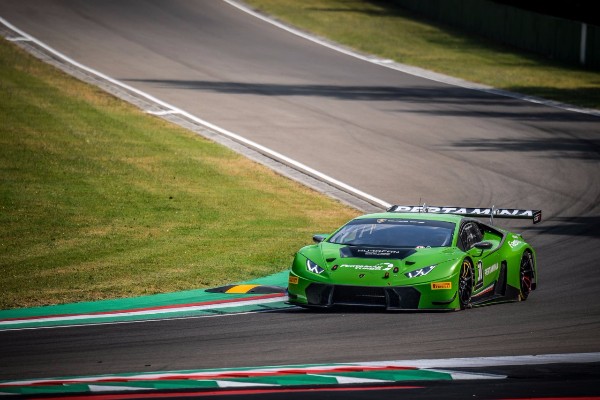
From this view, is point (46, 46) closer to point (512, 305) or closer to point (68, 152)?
point (68, 152)

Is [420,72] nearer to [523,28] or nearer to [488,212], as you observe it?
[523,28]

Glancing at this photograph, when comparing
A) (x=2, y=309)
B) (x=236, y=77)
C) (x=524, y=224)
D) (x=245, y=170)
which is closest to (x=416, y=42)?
(x=236, y=77)

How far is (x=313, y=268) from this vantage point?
1464cm

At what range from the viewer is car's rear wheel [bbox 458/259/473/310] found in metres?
14.4

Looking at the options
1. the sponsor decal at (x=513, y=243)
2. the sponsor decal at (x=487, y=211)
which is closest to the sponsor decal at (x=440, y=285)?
the sponsor decal at (x=513, y=243)

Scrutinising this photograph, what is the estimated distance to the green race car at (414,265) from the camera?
46.3 feet

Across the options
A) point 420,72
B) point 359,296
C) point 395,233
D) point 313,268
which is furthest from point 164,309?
point 420,72

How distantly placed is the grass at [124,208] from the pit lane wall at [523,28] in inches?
781

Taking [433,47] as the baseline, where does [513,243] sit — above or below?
above

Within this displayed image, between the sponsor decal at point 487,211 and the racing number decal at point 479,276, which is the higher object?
the sponsor decal at point 487,211

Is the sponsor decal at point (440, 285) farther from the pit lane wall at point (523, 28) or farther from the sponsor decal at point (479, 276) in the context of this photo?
the pit lane wall at point (523, 28)

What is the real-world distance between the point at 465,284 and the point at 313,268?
6.12 ft

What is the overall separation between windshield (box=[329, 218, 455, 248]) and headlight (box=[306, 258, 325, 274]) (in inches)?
31.4

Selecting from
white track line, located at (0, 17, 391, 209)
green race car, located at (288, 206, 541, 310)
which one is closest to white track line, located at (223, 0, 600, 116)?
white track line, located at (0, 17, 391, 209)
